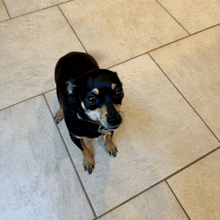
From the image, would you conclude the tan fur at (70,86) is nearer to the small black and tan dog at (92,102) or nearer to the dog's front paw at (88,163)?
the small black and tan dog at (92,102)

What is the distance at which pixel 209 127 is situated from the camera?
1839 mm

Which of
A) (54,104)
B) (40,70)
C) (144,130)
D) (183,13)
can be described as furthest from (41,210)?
(183,13)

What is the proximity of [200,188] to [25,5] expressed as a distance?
8.68 feet

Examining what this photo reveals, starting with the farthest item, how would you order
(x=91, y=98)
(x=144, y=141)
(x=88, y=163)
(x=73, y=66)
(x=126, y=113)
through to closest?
(x=126, y=113), (x=144, y=141), (x=88, y=163), (x=73, y=66), (x=91, y=98)

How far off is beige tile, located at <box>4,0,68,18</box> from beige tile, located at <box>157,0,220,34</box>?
1.36 meters

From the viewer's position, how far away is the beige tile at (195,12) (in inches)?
94.0

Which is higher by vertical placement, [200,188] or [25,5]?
[25,5]

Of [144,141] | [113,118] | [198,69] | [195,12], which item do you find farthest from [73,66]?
[195,12]

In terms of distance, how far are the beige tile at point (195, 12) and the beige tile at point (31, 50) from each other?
1233mm

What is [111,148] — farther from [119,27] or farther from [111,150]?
[119,27]

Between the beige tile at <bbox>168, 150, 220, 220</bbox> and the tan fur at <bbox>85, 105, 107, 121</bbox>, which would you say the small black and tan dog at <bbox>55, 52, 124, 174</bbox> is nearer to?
the tan fur at <bbox>85, 105, 107, 121</bbox>

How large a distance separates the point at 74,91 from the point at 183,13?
1960mm

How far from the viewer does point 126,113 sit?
1863 mm

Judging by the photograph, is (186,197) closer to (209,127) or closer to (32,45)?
(209,127)
